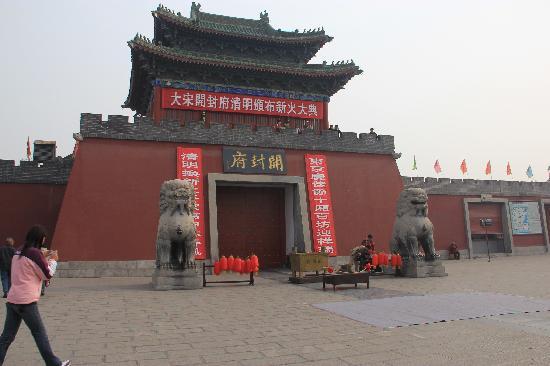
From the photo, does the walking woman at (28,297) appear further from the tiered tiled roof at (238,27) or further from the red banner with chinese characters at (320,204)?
the tiered tiled roof at (238,27)

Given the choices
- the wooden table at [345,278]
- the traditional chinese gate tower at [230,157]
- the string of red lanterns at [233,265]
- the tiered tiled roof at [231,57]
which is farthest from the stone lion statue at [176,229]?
the tiered tiled roof at [231,57]

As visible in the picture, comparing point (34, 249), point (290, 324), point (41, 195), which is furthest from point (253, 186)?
point (34, 249)

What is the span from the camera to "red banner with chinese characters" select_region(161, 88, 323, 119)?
14.6m

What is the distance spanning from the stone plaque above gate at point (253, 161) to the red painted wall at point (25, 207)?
584cm

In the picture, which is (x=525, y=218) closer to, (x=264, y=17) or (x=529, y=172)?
(x=529, y=172)

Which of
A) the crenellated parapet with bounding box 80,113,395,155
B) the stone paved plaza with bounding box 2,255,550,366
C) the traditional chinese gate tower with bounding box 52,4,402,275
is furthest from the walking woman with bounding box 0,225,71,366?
the crenellated parapet with bounding box 80,113,395,155

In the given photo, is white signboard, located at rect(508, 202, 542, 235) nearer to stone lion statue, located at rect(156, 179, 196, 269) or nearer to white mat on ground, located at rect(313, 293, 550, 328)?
white mat on ground, located at rect(313, 293, 550, 328)

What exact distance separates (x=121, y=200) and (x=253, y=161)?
13.9 ft

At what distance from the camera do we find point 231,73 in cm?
1523

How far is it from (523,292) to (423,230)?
3.30 metres

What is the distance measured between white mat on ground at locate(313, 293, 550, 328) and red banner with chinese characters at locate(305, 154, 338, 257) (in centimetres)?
661

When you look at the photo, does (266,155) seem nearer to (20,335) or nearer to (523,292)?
(523,292)

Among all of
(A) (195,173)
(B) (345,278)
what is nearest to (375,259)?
(B) (345,278)

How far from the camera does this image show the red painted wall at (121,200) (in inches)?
462
